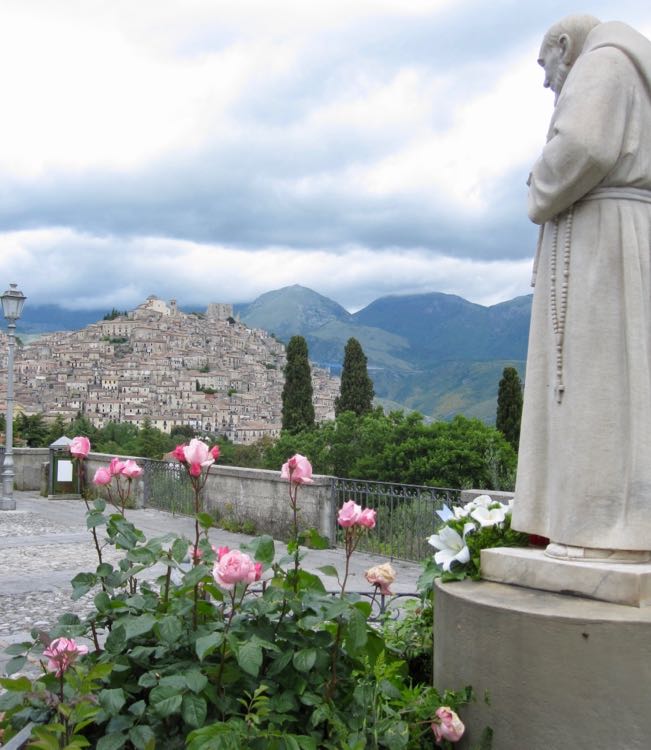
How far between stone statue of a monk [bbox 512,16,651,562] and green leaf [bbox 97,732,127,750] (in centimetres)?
167

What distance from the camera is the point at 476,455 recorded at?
18219 millimetres

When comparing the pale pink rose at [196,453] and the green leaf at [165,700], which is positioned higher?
the pale pink rose at [196,453]

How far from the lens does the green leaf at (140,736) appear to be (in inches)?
96.7

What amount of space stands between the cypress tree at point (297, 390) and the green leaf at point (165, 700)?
40.6 metres

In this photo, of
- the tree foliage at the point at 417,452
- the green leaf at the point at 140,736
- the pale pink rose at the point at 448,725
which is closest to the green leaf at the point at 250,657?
the green leaf at the point at 140,736

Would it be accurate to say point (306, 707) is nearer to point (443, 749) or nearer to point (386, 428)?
point (443, 749)

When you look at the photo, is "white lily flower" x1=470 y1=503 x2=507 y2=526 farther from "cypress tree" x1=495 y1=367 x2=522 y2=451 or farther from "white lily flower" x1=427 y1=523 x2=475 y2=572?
"cypress tree" x1=495 y1=367 x2=522 y2=451

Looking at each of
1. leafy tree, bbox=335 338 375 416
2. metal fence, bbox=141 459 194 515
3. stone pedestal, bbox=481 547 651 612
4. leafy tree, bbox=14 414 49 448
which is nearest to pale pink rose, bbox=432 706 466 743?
stone pedestal, bbox=481 547 651 612

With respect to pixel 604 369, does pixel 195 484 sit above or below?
below

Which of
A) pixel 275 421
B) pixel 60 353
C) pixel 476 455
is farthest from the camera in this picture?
pixel 60 353

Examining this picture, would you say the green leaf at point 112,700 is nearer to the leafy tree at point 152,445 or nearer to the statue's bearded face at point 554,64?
the statue's bearded face at point 554,64

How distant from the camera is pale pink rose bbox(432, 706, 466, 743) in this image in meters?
2.76

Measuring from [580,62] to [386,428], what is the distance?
58.4 ft

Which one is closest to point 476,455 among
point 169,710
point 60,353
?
point 169,710
